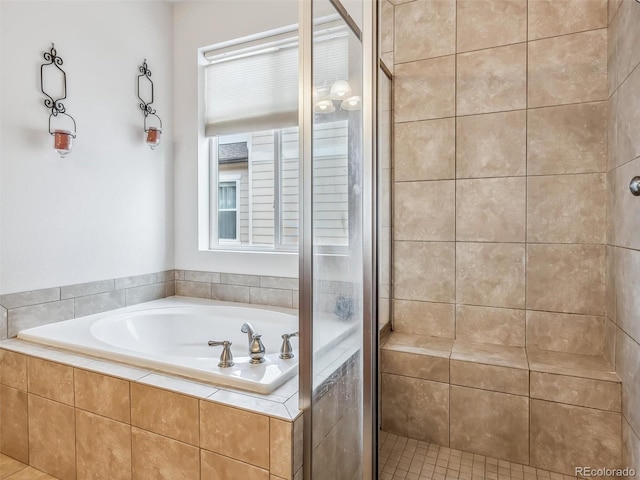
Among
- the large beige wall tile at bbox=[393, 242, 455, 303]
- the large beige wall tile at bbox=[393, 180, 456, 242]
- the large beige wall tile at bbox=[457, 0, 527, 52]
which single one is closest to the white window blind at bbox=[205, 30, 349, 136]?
the large beige wall tile at bbox=[393, 180, 456, 242]

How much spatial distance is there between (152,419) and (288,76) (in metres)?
2.14

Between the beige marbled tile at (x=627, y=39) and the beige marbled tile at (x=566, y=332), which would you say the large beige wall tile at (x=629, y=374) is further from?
the beige marbled tile at (x=627, y=39)

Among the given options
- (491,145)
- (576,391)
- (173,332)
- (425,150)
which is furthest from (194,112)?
(576,391)

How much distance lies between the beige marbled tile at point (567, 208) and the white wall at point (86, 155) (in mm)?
2431

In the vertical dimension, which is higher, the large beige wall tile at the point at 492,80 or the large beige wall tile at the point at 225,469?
the large beige wall tile at the point at 492,80

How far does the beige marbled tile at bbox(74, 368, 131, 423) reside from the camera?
147 centimetres

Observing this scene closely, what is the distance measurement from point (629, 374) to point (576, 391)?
0.24m

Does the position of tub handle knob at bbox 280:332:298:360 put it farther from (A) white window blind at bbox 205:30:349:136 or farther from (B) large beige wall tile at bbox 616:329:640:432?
(A) white window blind at bbox 205:30:349:136

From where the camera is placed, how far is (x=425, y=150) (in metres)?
2.12

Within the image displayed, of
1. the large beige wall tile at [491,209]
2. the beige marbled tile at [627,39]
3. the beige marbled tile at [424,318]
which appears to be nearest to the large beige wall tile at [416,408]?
the beige marbled tile at [424,318]

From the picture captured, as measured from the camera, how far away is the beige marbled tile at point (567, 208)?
1794 millimetres

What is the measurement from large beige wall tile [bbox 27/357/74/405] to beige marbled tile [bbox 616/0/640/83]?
255 cm

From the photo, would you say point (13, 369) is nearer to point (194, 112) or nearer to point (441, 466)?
point (194, 112)

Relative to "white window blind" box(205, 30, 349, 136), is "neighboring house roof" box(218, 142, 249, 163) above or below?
below
